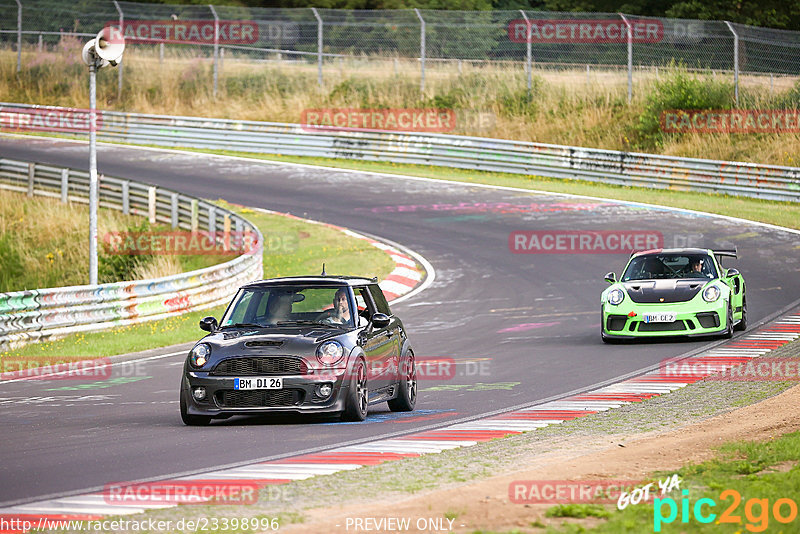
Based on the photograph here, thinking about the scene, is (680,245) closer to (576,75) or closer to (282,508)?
(576,75)

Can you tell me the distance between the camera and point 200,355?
10.7m

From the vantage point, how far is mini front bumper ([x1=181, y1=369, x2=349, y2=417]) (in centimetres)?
1050

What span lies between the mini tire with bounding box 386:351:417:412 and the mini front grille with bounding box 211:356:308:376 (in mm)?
1513

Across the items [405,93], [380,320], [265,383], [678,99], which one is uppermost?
[678,99]

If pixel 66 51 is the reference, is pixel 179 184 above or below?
below

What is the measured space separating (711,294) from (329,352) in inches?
303

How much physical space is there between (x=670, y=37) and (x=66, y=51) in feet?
84.7

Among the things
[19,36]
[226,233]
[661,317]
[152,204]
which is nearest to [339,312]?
[661,317]

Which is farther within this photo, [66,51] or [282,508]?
[66,51]

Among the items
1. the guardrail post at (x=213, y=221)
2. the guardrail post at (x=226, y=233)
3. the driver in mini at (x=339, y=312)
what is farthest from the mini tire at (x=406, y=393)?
the guardrail post at (x=213, y=221)

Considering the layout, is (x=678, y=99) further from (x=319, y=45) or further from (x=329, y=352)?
(x=329, y=352)

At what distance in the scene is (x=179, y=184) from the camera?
3588 centimetres

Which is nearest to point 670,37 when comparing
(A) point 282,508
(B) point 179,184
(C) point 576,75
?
(C) point 576,75

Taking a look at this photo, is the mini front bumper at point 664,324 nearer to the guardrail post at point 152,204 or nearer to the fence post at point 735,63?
the guardrail post at point 152,204
